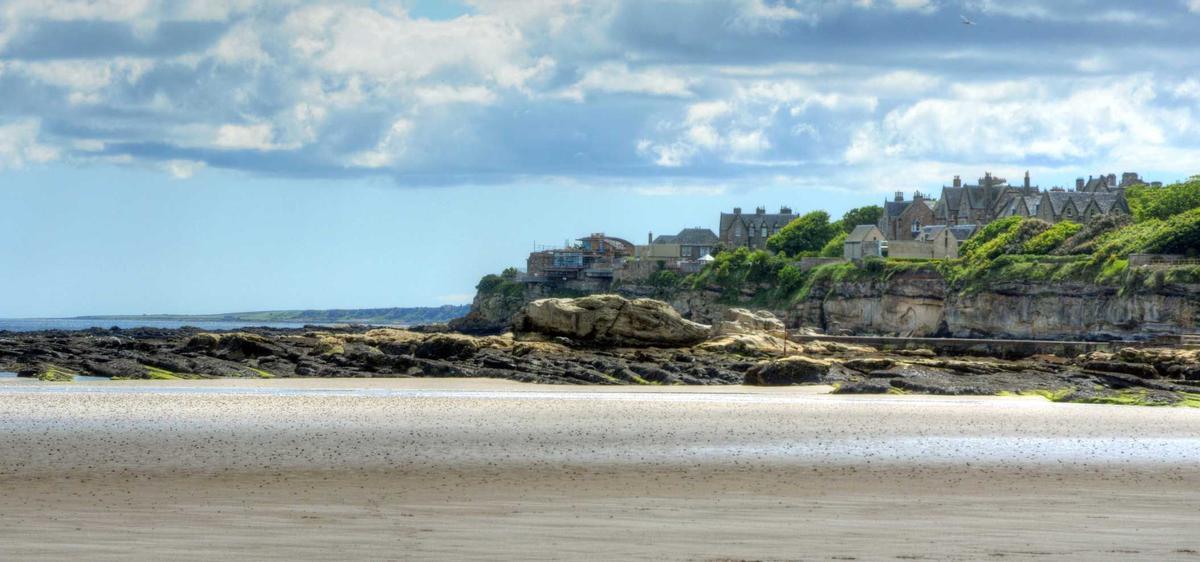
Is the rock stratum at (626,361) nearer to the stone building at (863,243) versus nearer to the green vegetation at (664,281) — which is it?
the stone building at (863,243)

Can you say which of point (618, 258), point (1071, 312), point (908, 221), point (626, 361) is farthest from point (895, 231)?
point (626, 361)

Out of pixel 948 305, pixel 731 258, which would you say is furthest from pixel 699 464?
pixel 731 258

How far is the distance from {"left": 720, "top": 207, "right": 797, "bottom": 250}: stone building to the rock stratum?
A: 10294 centimetres

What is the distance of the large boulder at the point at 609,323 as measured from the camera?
51000 millimetres

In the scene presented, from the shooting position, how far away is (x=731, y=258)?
126m

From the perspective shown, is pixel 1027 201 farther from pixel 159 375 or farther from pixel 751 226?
pixel 159 375

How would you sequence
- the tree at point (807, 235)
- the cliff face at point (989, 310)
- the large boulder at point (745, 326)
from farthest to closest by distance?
the tree at point (807, 235)
the cliff face at point (989, 310)
the large boulder at point (745, 326)

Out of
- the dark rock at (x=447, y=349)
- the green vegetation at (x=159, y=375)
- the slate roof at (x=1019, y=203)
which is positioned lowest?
the green vegetation at (x=159, y=375)

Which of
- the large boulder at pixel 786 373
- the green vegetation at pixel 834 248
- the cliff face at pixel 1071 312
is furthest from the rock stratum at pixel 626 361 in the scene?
the green vegetation at pixel 834 248

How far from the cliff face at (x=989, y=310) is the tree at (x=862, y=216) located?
923 inches

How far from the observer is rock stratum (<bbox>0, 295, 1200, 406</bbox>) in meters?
36.2

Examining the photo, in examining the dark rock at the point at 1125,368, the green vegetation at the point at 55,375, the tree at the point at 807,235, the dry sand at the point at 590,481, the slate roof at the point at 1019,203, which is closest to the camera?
the dry sand at the point at 590,481

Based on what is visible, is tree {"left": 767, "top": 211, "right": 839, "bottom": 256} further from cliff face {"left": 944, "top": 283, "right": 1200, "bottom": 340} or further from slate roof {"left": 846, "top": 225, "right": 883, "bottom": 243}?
cliff face {"left": 944, "top": 283, "right": 1200, "bottom": 340}

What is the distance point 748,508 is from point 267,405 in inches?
626
